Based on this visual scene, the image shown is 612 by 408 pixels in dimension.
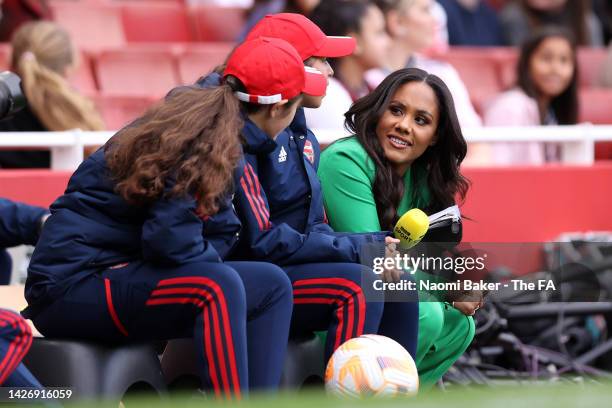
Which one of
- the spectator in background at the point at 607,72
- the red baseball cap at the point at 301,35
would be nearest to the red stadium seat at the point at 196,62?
the spectator in background at the point at 607,72

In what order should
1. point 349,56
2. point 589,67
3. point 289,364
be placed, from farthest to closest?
point 589,67 < point 349,56 < point 289,364

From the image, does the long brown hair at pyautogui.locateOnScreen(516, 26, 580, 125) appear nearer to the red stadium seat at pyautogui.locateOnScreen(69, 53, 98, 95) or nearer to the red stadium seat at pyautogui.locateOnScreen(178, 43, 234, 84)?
the red stadium seat at pyautogui.locateOnScreen(178, 43, 234, 84)

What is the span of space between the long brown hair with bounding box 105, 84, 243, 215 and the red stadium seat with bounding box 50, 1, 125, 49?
5031 mm

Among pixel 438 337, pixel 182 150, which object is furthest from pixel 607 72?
pixel 182 150

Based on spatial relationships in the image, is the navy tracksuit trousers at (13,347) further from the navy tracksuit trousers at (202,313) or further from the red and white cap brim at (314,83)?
the red and white cap brim at (314,83)

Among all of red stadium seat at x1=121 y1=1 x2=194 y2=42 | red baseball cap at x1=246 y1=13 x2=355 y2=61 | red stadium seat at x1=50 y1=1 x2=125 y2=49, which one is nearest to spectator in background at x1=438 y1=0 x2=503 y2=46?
red stadium seat at x1=121 y1=1 x2=194 y2=42

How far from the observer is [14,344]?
4.16 m

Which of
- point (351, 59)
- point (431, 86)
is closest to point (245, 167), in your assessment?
point (431, 86)

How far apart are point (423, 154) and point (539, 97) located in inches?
116

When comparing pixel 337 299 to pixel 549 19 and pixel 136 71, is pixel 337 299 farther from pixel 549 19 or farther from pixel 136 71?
pixel 549 19

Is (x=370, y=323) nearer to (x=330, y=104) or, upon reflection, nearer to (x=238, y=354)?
(x=238, y=354)

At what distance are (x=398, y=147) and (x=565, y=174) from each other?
2.28 metres

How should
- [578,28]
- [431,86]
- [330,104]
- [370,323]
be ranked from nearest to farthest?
[370,323] → [431,86] → [330,104] → [578,28]

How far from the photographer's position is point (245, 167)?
177 inches
